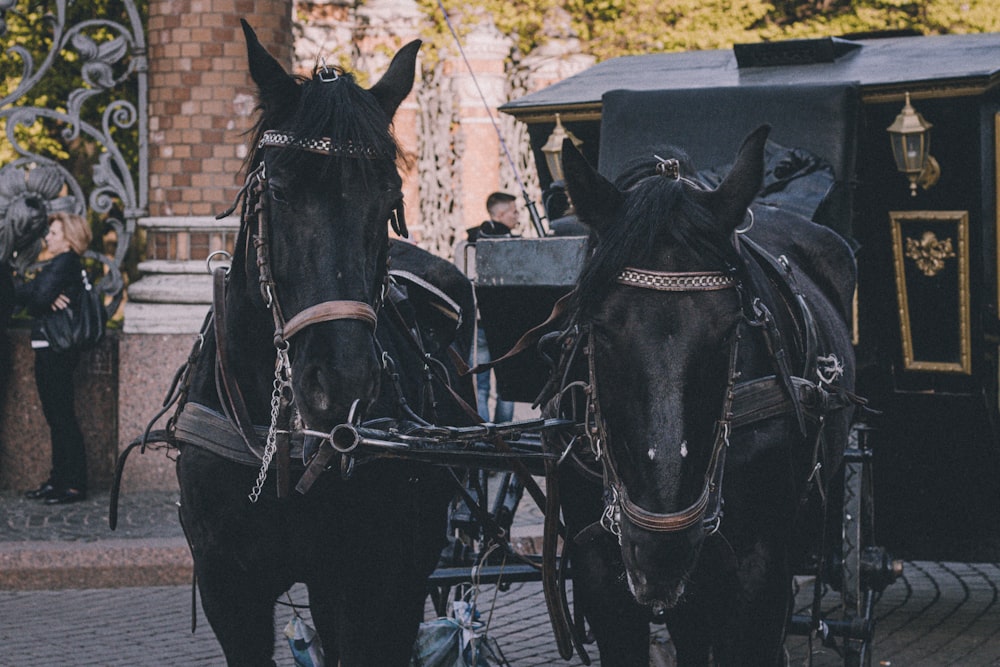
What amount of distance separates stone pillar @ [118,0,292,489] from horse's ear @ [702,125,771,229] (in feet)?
19.9

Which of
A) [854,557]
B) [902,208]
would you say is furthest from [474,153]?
[854,557]

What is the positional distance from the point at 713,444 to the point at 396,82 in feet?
4.44

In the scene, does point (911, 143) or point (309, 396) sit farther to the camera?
point (911, 143)

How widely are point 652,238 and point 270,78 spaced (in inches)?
42.6

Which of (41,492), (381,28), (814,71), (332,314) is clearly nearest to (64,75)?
(41,492)

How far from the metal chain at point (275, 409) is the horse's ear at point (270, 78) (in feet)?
2.14

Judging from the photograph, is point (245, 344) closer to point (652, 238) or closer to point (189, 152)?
point (652, 238)

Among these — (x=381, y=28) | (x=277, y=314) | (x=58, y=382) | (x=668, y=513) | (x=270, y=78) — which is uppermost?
(x=381, y=28)

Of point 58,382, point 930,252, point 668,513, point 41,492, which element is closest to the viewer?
point 668,513

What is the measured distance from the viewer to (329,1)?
19578 mm

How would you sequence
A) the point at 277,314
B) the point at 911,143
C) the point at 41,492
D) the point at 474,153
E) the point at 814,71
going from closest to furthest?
the point at 277,314 < the point at 911,143 < the point at 814,71 < the point at 41,492 < the point at 474,153

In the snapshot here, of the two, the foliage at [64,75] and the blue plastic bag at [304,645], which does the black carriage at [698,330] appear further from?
the foliage at [64,75]

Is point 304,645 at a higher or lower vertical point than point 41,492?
higher

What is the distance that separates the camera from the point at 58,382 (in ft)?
27.5
